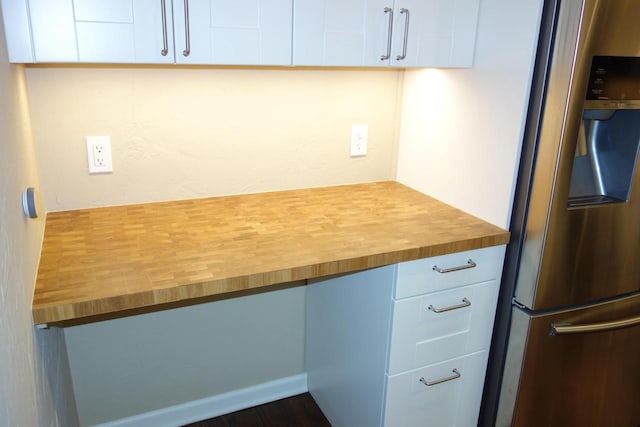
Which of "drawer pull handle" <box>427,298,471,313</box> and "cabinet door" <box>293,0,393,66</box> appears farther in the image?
"drawer pull handle" <box>427,298,471,313</box>

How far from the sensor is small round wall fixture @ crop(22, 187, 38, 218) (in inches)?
43.2

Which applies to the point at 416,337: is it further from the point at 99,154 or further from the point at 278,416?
the point at 99,154

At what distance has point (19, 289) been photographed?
928 millimetres

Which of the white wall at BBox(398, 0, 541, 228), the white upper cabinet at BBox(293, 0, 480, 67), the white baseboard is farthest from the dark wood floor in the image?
the white upper cabinet at BBox(293, 0, 480, 67)

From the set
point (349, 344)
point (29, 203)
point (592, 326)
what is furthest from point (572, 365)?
point (29, 203)

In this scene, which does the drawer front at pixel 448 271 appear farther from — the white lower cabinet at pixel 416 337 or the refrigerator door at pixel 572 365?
the refrigerator door at pixel 572 365

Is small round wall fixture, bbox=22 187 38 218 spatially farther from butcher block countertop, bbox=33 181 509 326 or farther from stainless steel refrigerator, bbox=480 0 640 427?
stainless steel refrigerator, bbox=480 0 640 427

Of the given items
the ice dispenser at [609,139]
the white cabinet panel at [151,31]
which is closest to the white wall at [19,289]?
the white cabinet panel at [151,31]

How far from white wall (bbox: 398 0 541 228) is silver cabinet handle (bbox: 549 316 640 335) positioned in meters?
0.37

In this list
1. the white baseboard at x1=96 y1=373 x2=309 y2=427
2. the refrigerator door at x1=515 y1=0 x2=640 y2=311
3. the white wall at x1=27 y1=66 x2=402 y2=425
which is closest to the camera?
the refrigerator door at x1=515 y1=0 x2=640 y2=311

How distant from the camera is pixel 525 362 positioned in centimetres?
158

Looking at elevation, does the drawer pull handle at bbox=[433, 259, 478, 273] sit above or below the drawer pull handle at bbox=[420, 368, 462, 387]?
above

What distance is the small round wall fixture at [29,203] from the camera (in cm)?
110

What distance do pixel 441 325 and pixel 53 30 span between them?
4.34 feet
